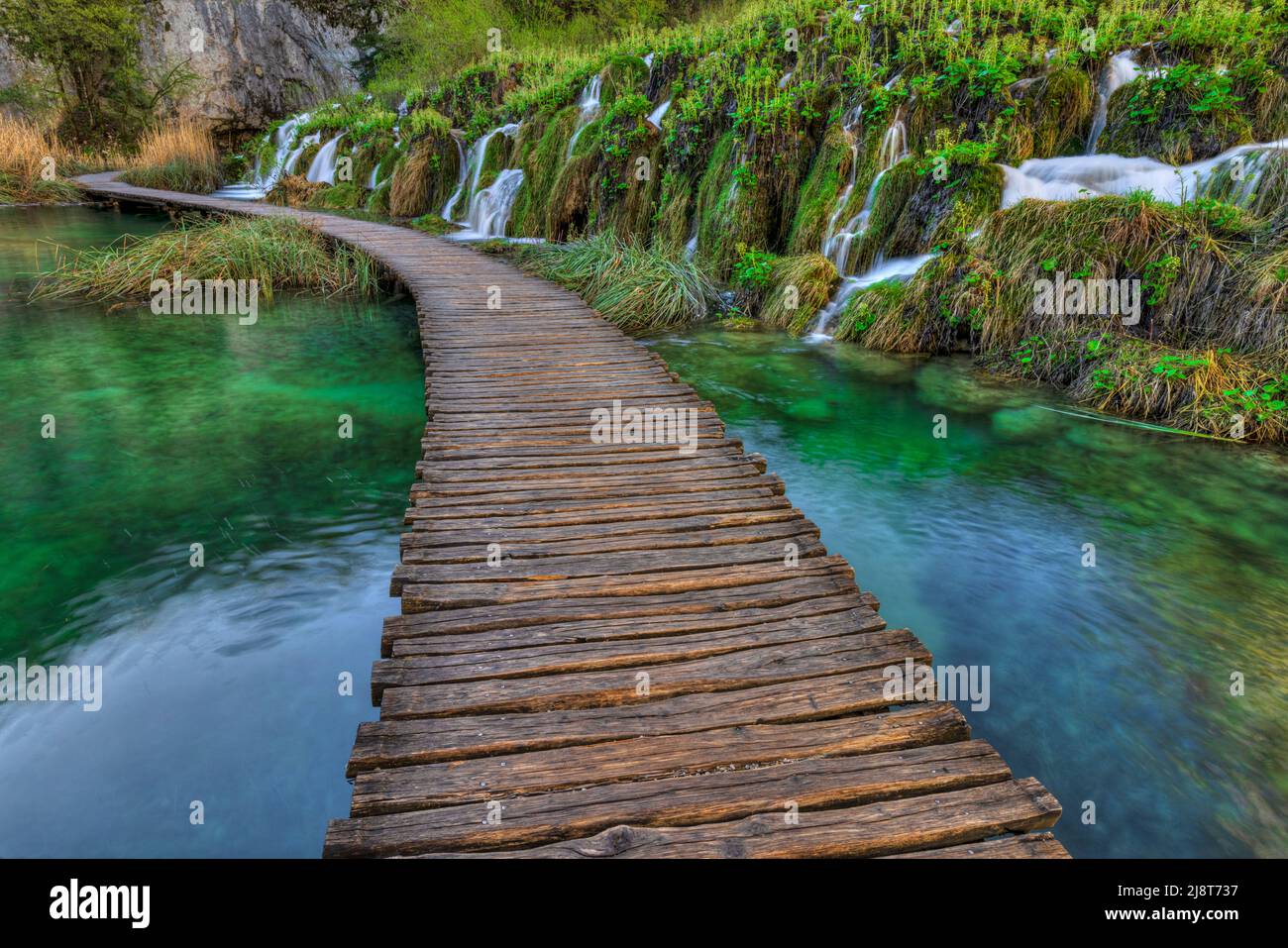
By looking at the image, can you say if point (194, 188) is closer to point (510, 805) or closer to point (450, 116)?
point (450, 116)

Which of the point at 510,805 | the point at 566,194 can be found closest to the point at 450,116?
the point at 566,194

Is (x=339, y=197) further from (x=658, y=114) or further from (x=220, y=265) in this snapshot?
(x=658, y=114)

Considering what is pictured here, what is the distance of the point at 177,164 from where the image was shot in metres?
22.2

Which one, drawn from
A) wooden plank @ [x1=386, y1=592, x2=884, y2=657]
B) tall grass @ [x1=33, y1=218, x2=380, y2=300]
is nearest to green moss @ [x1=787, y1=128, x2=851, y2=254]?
tall grass @ [x1=33, y1=218, x2=380, y2=300]

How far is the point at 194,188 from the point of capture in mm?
22578

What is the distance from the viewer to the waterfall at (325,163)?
21.4 meters

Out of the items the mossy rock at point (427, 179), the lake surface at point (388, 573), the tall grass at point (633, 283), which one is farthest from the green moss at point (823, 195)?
the mossy rock at point (427, 179)

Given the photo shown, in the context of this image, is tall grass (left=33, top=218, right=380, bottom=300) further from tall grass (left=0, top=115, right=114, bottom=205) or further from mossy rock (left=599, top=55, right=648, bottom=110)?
tall grass (left=0, top=115, right=114, bottom=205)

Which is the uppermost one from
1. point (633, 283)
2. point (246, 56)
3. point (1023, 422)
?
point (246, 56)

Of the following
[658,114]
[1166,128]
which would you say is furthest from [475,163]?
[1166,128]

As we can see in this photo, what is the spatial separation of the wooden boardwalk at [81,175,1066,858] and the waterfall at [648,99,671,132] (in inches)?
361

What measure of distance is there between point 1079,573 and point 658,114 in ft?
35.0

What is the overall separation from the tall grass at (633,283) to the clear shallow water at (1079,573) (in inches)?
85.0
